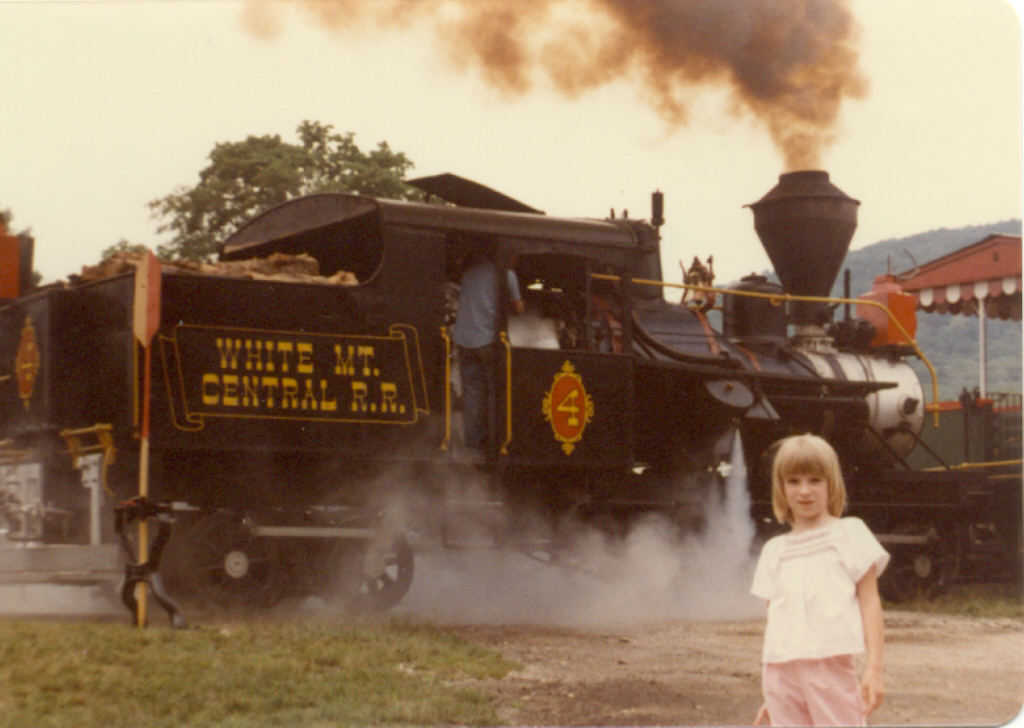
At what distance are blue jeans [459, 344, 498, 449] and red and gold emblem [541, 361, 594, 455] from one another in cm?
41

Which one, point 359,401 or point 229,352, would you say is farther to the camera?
point 359,401

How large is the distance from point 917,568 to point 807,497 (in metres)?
8.32

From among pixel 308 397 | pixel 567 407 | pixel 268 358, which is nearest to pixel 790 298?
pixel 567 407

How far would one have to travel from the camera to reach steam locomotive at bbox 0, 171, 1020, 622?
8.09 metres

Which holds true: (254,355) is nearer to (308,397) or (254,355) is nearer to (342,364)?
(308,397)

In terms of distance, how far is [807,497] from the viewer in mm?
4102

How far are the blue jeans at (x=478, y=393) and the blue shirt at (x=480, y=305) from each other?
7 centimetres

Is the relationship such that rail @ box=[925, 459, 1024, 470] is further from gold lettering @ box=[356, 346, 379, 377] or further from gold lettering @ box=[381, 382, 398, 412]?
gold lettering @ box=[356, 346, 379, 377]

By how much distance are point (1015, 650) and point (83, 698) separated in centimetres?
598

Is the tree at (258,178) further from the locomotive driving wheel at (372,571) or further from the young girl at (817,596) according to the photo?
the young girl at (817,596)

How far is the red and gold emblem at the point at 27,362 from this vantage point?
8.52 meters

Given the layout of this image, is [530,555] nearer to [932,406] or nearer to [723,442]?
[723,442]

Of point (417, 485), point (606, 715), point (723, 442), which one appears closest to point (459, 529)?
point (417, 485)

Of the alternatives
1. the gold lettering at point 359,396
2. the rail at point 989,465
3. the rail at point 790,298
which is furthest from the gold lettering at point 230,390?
the rail at point 989,465
